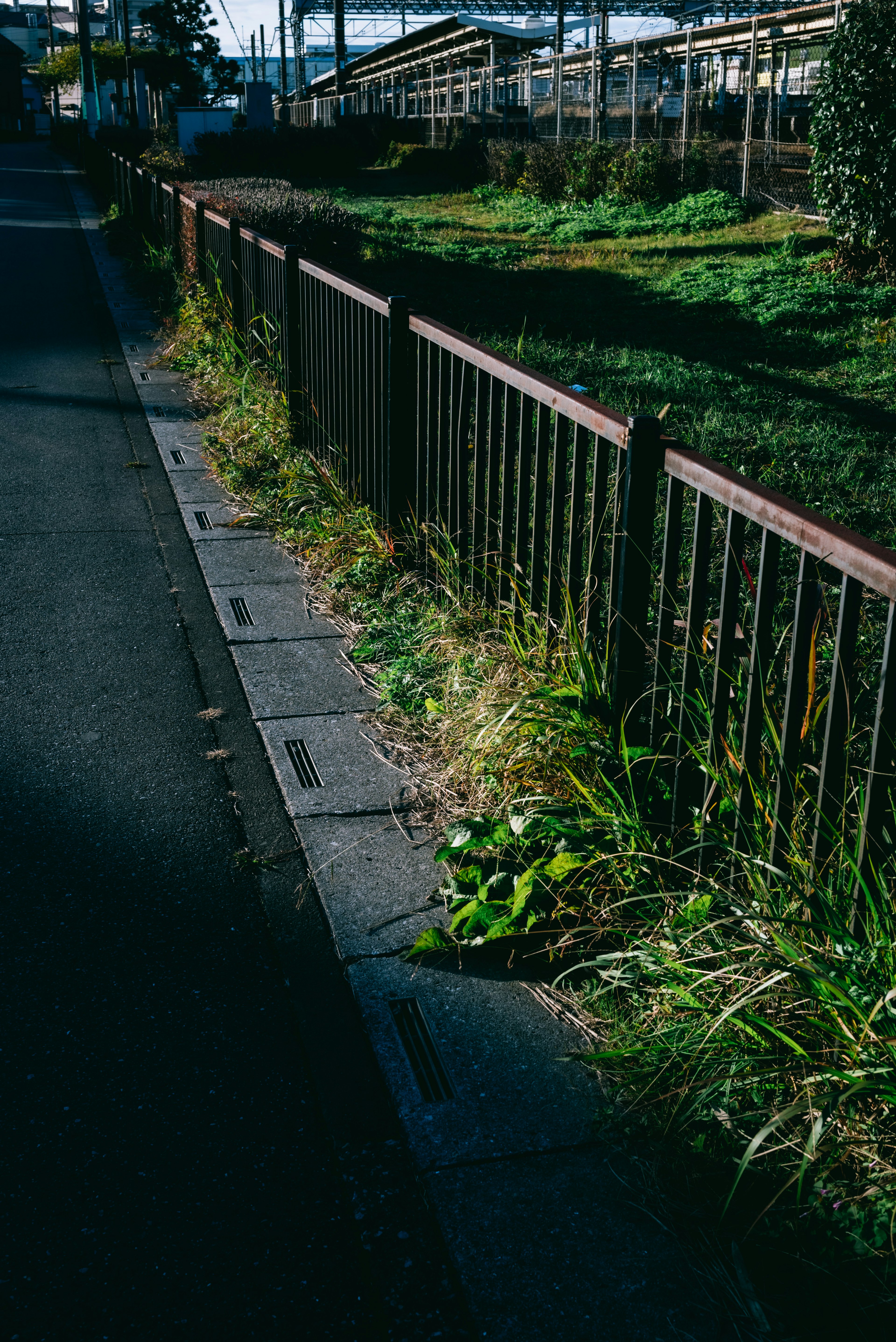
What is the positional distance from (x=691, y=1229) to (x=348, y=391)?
4557 mm

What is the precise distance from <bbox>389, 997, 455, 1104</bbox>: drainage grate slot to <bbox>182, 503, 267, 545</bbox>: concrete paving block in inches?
147

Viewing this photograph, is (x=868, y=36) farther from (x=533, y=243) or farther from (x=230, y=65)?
(x=230, y=65)

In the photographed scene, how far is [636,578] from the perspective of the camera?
3.09 metres

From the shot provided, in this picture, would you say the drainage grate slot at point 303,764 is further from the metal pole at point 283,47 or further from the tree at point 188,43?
the metal pole at point 283,47

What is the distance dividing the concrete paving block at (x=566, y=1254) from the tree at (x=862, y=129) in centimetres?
1191

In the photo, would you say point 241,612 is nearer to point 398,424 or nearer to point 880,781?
point 398,424

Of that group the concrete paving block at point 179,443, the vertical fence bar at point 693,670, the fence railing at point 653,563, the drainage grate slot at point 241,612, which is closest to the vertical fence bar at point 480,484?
the fence railing at point 653,563

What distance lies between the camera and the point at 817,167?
42.1 ft

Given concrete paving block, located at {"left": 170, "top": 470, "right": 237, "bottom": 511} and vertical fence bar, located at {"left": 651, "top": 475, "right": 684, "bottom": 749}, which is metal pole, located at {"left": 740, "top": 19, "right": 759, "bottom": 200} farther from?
vertical fence bar, located at {"left": 651, "top": 475, "right": 684, "bottom": 749}

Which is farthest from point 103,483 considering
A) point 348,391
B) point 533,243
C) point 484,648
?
point 533,243

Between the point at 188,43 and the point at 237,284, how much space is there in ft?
192

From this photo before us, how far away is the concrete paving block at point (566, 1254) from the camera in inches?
76.5

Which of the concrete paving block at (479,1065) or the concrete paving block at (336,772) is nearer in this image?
the concrete paving block at (479,1065)

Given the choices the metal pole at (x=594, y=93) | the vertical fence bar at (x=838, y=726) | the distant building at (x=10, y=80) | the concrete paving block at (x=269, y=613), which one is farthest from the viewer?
the distant building at (x=10, y=80)
